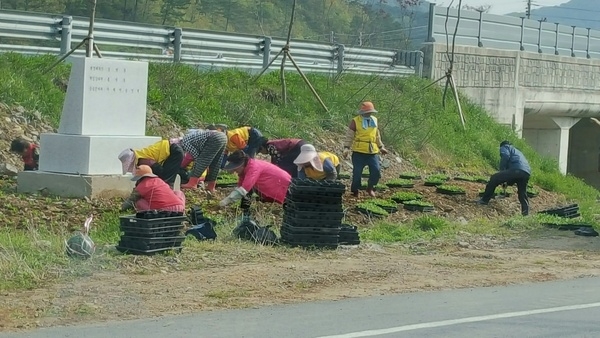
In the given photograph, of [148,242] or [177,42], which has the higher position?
[177,42]

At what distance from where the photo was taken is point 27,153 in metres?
17.2

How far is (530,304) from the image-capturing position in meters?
10.6

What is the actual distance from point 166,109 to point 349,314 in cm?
1294

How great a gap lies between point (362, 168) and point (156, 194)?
6.69 m

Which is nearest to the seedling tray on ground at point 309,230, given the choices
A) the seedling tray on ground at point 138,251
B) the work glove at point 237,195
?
the work glove at point 237,195

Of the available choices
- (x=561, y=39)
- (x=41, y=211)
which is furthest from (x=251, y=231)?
(x=561, y=39)

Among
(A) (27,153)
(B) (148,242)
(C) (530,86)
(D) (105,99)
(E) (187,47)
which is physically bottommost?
(B) (148,242)

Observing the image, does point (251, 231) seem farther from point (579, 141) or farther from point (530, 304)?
point (579, 141)

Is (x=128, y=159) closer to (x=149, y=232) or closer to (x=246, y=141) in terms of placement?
(x=246, y=141)

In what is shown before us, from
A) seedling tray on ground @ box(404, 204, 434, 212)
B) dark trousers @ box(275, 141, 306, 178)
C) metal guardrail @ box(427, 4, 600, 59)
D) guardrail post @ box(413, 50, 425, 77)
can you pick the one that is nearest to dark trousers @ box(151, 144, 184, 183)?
dark trousers @ box(275, 141, 306, 178)

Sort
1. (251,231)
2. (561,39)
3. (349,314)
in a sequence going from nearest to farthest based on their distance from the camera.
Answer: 1. (349,314)
2. (251,231)
3. (561,39)

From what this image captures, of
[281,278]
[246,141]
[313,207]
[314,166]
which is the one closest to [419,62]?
[246,141]

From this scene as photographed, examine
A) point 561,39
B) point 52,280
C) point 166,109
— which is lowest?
point 52,280

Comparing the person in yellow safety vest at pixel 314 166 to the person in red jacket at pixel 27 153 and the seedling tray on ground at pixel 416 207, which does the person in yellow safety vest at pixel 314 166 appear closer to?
the seedling tray on ground at pixel 416 207
